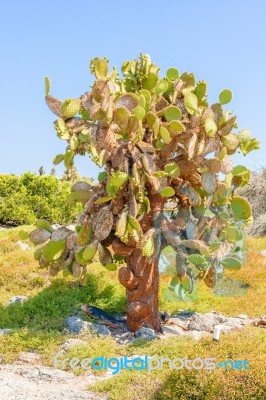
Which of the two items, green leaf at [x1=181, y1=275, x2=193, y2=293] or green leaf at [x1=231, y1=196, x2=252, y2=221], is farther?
green leaf at [x1=231, y1=196, x2=252, y2=221]

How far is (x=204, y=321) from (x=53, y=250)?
2207mm

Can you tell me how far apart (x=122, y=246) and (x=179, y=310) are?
6.26ft

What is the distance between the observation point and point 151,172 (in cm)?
625

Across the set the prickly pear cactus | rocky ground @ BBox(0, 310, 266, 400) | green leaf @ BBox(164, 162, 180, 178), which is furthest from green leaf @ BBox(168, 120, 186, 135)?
rocky ground @ BBox(0, 310, 266, 400)

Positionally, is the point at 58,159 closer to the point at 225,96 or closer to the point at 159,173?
the point at 159,173

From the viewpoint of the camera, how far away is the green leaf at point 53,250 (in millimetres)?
6973

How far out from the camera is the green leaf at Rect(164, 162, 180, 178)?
646 centimetres

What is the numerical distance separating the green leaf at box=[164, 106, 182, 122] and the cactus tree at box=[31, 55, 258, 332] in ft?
0.04

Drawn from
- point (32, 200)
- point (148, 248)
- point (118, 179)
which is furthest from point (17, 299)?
point (32, 200)

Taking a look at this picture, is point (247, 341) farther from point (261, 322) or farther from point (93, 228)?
point (93, 228)

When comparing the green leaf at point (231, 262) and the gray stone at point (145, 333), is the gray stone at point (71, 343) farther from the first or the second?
the green leaf at point (231, 262)

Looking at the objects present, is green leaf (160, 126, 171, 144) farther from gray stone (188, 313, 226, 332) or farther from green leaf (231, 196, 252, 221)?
gray stone (188, 313, 226, 332)

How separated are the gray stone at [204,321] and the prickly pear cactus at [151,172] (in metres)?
0.51

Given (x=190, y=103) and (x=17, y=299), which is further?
(x=17, y=299)
